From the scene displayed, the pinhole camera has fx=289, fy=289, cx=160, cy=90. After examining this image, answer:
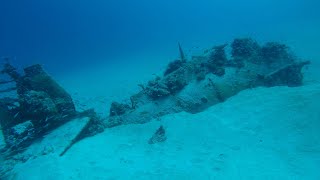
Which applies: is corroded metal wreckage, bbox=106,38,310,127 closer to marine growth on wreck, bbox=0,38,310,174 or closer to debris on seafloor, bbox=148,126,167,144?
marine growth on wreck, bbox=0,38,310,174

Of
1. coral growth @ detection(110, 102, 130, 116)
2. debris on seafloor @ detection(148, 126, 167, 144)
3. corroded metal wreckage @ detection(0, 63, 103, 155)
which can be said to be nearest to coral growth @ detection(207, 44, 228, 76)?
debris on seafloor @ detection(148, 126, 167, 144)

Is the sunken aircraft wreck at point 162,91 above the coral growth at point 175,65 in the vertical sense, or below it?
below

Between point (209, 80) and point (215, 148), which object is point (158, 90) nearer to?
point (209, 80)

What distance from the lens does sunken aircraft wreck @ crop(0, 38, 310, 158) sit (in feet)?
27.5

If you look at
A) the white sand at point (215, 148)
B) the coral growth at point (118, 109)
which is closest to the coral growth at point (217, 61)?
the white sand at point (215, 148)

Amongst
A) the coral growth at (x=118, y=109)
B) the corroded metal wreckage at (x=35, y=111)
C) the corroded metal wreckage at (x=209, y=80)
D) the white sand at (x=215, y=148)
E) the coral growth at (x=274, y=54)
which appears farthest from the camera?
the coral growth at (x=274, y=54)

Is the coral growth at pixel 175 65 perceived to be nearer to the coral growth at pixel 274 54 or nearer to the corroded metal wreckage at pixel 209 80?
the corroded metal wreckage at pixel 209 80

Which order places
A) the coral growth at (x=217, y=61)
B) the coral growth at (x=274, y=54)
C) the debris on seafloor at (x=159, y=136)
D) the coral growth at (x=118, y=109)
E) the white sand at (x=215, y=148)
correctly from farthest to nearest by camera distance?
the coral growth at (x=274, y=54) → the coral growth at (x=217, y=61) → the coral growth at (x=118, y=109) → the debris on seafloor at (x=159, y=136) → the white sand at (x=215, y=148)

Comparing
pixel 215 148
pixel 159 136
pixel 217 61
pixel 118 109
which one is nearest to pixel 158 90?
pixel 118 109

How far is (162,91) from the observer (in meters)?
9.00

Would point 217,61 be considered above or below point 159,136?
above

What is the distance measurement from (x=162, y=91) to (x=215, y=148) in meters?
2.86

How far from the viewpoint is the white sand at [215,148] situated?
19.3ft

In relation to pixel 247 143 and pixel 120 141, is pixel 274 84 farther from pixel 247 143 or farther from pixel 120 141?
pixel 120 141
